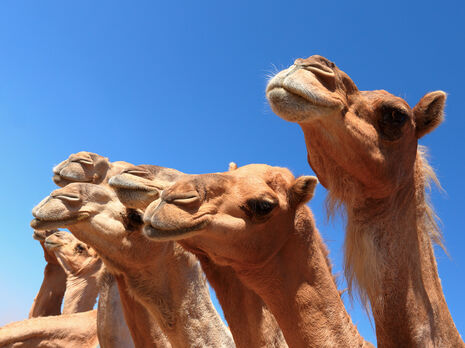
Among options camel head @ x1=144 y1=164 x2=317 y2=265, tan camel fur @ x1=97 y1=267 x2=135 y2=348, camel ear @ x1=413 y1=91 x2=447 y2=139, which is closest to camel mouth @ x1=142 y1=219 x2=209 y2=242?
camel head @ x1=144 y1=164 x2=317 y2=265

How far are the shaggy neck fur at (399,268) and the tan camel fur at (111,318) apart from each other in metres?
3.38

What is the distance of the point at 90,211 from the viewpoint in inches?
218

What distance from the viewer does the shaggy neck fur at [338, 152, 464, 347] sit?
3.54 meters

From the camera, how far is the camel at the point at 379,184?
11.7 feet

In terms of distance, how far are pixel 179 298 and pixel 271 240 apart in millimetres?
1778

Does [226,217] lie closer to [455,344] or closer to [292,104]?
[292,104]

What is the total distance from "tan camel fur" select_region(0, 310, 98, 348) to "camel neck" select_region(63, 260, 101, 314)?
1.40 m

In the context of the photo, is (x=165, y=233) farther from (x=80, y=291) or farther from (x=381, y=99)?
(x=80, y=291)

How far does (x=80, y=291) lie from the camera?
992 cm

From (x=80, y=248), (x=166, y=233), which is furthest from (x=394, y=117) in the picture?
(x=80, y=248)

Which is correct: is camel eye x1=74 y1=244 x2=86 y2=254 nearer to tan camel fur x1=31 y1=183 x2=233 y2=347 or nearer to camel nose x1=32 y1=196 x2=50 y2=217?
tan camel fur x1=31 y1=183 x2=233 y2=347

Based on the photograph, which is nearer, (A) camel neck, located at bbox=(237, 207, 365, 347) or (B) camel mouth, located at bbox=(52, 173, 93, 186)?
(A) camel neck, located at bbox=(237, 207, 365, 347)

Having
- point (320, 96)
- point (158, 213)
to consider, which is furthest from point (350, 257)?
point (158, 213)

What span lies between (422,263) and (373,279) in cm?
41
